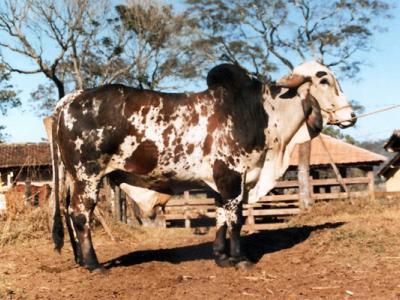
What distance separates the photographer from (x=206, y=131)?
278 inches

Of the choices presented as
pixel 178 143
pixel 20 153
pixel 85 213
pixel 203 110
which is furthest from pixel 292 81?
pixel 20 153

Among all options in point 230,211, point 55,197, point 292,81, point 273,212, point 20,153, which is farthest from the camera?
point 20,153

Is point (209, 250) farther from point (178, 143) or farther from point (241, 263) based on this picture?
point (178, 143)

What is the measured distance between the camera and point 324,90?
7520 millimetres

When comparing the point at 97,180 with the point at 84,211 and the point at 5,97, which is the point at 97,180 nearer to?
the point at 84,211

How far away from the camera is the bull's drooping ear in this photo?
7398mm

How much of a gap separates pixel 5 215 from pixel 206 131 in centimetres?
609

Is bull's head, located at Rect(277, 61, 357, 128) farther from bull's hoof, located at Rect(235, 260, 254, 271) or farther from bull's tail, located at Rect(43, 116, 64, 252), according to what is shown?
bull's tail, located at Rect(43, 116, 64, 252)

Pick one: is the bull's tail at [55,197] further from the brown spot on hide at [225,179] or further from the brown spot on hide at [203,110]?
the brown spot on hide at [225,179]

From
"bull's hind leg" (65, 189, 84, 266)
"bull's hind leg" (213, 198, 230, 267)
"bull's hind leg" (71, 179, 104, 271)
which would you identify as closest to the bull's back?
"bull's hind leg" (71, 179, 104, 271)

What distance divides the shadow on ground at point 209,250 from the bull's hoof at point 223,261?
46 centimetres

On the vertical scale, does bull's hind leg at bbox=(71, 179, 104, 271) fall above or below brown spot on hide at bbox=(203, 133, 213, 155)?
below

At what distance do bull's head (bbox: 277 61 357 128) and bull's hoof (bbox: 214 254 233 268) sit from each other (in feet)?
7.43

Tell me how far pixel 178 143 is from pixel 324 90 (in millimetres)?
2134
